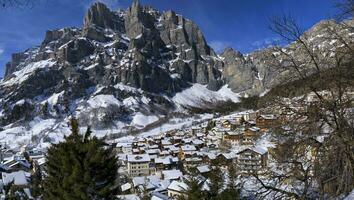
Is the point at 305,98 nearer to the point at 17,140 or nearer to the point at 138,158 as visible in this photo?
the point at 138,158

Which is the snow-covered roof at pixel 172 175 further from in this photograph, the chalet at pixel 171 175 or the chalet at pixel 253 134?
the chalet at pixel 253 134

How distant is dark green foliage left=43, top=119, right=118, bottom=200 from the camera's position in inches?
520

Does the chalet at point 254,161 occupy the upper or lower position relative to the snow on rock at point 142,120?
lower

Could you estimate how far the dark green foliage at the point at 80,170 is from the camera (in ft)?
43.3

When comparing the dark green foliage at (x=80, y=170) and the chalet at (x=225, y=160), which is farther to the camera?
the chalet at (x=225, y=160)

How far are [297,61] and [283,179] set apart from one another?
2.10m

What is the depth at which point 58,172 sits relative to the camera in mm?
14531

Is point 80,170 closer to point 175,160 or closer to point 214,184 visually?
point 214,184

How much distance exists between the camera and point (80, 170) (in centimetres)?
1344

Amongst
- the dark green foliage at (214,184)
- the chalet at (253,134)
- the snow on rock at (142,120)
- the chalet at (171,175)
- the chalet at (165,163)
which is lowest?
the chalet at (171,175)

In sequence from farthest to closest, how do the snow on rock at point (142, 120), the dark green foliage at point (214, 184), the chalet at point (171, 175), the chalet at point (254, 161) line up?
1. the snow on rock at point (142, 120)
2. the chalet at point (171, 175)
3. the dark green foliage at point (214, 184)
4. the chalet at point (254, 161)

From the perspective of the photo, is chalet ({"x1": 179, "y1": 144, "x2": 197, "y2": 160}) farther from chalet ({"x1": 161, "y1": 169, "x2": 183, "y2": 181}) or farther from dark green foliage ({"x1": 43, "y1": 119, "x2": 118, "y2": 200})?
dark green foliage ({"x1": 43, "y1": 119, "x2": 118, "y2": 200})

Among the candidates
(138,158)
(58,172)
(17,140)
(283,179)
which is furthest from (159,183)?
(17,140)

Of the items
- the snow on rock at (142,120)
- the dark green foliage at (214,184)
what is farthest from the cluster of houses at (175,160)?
the snow on rock at (142,120)
